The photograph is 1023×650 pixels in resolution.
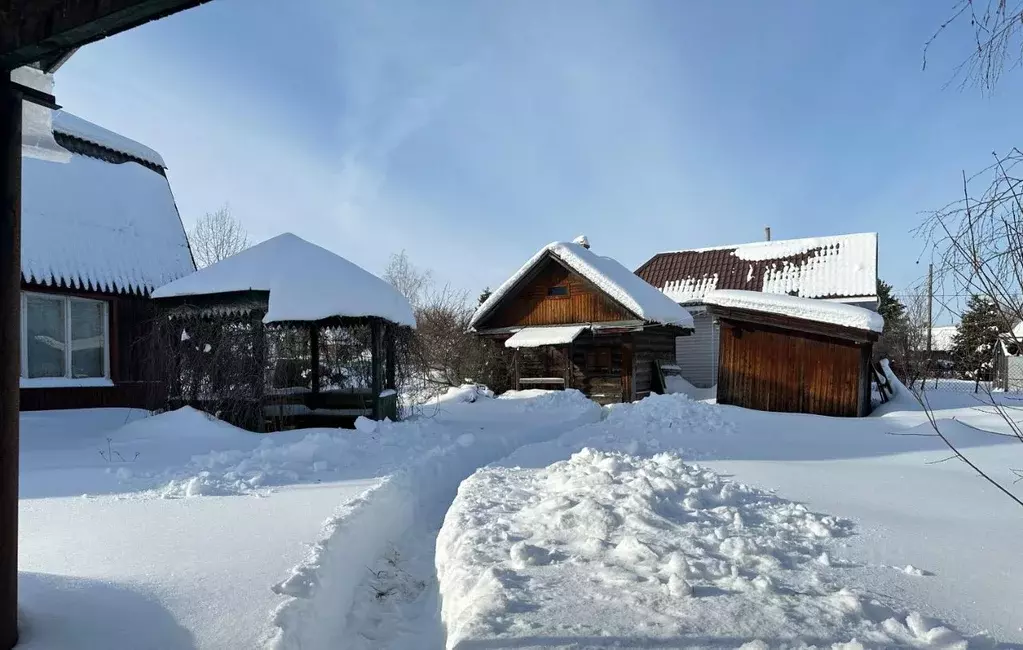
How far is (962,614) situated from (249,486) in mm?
6129

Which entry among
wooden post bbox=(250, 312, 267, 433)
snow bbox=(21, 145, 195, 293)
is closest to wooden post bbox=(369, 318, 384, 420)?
wooden post bbox=(250, 312, 267, 433)

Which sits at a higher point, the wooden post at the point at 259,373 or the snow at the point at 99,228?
the snow at the point at 99,228

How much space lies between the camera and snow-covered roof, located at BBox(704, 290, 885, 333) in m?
12.0

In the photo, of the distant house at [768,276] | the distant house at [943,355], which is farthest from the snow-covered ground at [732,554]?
the distant house at [768,276]

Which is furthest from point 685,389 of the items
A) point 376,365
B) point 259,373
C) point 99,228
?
point 99,228

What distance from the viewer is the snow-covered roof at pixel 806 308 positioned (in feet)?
39.2

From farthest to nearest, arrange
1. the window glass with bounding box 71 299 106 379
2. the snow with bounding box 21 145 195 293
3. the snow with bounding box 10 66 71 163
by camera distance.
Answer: the window glass with bounding box 71 299 106 379 < the snow with bounding box 21 145 195 293 < the snow with bounding box 10 66 71 163

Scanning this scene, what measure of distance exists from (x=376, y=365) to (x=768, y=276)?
1634cm

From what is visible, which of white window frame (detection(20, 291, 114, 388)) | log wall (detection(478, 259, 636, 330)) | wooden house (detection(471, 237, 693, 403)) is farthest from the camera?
log wall (detection(478, 259, 636, 330))

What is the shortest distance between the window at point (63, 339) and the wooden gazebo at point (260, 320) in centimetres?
195

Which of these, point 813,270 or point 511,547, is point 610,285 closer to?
point 813,270

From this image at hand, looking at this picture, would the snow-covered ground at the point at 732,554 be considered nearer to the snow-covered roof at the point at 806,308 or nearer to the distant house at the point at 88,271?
the snow-covered roof at the point at 806,308

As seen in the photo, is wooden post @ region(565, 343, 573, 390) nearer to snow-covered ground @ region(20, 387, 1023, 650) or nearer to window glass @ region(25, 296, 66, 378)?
snow-covered ground @ region(20, 387, 1023, 650)

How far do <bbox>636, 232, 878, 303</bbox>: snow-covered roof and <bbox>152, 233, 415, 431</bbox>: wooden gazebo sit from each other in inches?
553
